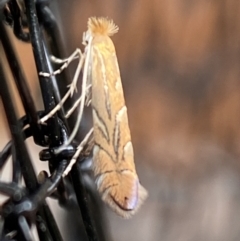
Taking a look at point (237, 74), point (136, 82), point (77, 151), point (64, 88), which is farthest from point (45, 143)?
point (237, 74)

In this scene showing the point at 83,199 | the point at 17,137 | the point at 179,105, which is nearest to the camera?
the point at 17,137

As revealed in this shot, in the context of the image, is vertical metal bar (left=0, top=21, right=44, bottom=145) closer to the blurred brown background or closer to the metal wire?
the metal wire

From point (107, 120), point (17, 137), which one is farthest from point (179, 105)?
point (17, 137)

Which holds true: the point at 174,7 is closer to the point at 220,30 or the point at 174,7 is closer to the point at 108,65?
the point at 220,30

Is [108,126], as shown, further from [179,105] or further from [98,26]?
[179,105]

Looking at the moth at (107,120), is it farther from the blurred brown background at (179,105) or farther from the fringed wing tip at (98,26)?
the blurred brown background at (179,105)

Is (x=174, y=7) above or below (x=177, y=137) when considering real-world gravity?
above

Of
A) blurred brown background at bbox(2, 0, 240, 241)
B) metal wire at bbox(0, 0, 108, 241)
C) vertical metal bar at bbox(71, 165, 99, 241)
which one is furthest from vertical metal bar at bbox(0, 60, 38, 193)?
blurred brown background at bbox(2, 0, 240, 241)
